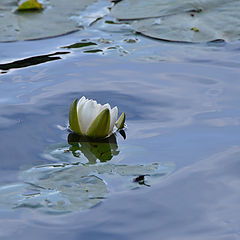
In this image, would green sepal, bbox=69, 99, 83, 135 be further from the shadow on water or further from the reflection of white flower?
the shadow on water

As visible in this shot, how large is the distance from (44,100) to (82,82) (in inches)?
14.5

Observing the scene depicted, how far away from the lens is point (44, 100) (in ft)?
9.36

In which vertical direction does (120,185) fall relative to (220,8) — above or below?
below

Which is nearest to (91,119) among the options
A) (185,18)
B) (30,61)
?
(30,61)

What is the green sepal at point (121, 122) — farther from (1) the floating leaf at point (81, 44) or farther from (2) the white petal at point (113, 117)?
(1) the floating leaf at point (81, 44)

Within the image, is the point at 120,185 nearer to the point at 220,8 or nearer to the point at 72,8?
the point at 220,8

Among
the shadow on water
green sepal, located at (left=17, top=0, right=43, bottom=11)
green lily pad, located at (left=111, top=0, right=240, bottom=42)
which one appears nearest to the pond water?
the shadow on water

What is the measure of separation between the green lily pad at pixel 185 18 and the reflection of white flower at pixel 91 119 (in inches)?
63.5

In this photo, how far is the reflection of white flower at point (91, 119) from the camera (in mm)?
2359

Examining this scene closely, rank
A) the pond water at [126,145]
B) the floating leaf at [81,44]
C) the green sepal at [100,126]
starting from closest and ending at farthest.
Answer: the pond water at [126,145], the green sepal at [100,126], the floating leaf at [81,44]

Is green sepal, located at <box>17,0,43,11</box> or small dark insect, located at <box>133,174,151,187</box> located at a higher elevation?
green sepal, located at <box>17,0,43,11</box>

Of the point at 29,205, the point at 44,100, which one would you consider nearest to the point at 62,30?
the point at 44,100

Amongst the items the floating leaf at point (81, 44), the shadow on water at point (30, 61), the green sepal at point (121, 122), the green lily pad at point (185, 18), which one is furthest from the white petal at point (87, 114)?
the green lily pad at point (185, 18)

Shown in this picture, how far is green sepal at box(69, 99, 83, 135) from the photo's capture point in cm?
Answer: 238
